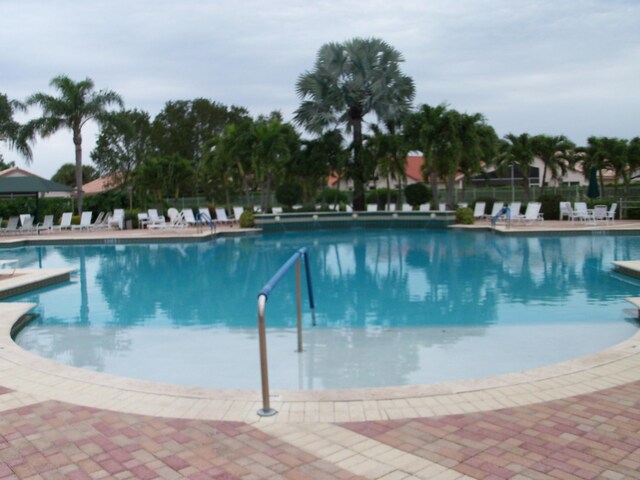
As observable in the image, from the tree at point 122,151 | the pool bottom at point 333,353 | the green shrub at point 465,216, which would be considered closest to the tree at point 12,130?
the tree at point 122,151

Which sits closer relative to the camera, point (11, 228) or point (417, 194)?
point (11, 228)

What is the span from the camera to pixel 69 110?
94.4 feet

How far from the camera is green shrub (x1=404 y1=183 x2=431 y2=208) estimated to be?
3075 centimetres

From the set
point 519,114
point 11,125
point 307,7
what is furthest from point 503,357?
point 11,125

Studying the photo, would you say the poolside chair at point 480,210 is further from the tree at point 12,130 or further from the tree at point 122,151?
the tree at point 122,151

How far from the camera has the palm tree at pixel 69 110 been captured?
28.5 metres

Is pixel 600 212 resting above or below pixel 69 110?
below

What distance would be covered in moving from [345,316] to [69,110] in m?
25.0

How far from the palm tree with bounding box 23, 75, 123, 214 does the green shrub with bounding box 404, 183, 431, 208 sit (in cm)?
1584

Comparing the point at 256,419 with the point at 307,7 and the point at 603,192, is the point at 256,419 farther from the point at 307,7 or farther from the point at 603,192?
the point at 603,192

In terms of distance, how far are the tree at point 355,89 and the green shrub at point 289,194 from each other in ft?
26.4

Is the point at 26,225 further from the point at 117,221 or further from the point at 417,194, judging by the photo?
the point at 417,194

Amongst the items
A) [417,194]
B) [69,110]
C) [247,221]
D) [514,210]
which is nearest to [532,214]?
[514,210]

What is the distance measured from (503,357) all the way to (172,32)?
498 inches
